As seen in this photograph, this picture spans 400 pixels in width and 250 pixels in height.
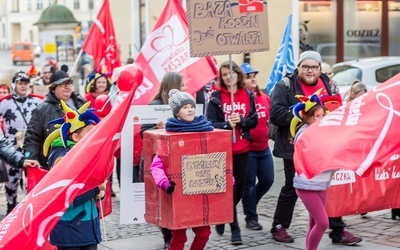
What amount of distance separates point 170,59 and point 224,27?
174cm

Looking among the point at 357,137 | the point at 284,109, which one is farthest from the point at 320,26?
the point at 357,137

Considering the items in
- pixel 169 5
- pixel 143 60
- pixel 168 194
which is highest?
pixel 169 5

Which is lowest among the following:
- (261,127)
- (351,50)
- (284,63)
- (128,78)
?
(261,127)

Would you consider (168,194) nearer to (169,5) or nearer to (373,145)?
(373,145)

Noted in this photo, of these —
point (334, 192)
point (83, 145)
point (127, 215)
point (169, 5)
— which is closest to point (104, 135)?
point (83, 145)

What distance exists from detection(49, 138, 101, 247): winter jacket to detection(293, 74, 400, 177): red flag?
1.52 meters

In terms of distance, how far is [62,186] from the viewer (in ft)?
19.1

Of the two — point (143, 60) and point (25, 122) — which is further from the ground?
point (143, 60)

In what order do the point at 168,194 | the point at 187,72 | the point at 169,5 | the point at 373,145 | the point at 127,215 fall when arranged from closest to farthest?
the point at 373,145 < the point at 168,194 < the point at 127,215 < the point at 187,72 < the point at 169,5

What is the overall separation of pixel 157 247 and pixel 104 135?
2.67 m

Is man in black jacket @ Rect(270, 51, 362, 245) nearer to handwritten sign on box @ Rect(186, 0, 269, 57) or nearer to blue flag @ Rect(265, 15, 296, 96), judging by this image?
handwritten sign on box @ Rect(186, 0, 269, 57)

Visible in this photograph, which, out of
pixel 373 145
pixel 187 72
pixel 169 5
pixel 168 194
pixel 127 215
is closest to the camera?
pixel 373 145

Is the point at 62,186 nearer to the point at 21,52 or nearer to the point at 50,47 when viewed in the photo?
the point at 50,47

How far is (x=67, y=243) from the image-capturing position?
6117mm
